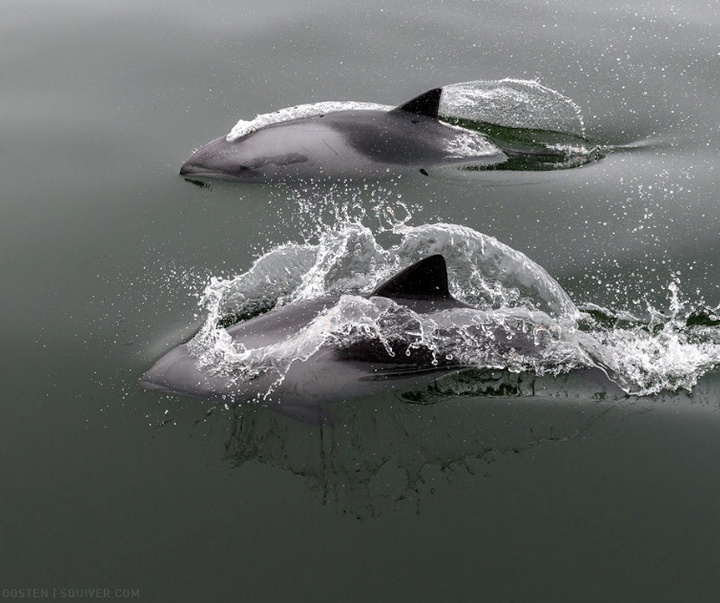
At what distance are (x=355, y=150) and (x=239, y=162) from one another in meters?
1.23

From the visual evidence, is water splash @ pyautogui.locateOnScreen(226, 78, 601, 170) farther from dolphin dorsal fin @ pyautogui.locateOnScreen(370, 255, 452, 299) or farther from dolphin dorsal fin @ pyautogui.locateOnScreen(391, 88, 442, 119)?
dolphin dorsal fin @ pyautogui.locateOnScreen(370, 255, 452, 299)

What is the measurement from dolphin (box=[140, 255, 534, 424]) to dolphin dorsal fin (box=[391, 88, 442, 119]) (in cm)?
328

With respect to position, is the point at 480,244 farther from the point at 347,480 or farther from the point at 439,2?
the point at 439,2

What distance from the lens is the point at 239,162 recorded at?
9094 millimetres

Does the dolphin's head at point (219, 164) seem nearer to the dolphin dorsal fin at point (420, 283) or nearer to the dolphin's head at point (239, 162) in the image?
the dolphin's head at point (239, 162)

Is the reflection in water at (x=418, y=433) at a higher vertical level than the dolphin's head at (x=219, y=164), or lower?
lower

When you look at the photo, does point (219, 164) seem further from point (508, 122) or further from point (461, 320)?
point (461, 320)

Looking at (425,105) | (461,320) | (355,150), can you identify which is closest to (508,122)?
(425,105)

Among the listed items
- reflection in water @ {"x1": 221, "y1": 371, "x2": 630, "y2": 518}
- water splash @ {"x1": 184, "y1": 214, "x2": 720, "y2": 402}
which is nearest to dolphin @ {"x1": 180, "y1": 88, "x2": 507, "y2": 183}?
water splash @ {"x1": 184, "y1": 214, "x2": 720, "y2": 402}

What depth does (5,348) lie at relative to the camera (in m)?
6.89

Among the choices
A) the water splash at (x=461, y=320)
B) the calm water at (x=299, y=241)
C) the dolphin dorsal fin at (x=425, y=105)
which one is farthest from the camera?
the dolphin dorsal fin at (x=425, y=105)

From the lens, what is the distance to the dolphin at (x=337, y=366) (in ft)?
19.8

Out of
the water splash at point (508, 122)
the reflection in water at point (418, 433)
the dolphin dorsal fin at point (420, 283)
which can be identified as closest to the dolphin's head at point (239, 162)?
the water splash at point (508, 122)

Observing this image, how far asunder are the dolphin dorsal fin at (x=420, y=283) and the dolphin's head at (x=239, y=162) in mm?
3213
